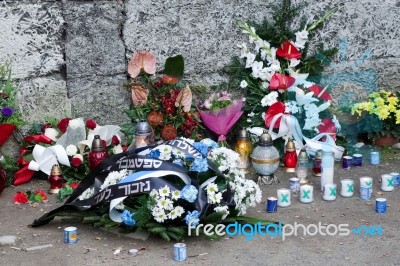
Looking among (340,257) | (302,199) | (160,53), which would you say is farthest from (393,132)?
(340,257)

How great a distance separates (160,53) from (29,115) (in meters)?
1.19

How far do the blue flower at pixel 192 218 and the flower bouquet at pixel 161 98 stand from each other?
1.65m

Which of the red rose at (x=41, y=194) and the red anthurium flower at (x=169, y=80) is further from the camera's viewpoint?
the red anthurium flower at (x=169, y=80)

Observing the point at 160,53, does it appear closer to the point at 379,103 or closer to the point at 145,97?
the point at 145,97

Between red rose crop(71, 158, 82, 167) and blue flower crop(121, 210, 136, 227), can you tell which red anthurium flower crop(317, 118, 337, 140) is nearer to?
red rose crop(71, 158, 82, 167)

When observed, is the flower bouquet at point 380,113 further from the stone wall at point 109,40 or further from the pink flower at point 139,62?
the pink flower at point 139,62

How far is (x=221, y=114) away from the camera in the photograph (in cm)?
602

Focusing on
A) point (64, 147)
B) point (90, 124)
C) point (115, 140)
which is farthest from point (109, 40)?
point (64, 147)

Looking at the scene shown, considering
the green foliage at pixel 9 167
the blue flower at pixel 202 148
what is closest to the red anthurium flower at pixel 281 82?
the blue flower at pixel 202 148

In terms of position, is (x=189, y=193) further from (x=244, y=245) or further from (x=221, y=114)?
(x=221, y=114)

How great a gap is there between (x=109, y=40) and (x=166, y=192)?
216 centimetres

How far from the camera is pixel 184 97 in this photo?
5.93 metres

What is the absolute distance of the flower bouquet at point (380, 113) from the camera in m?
6.23

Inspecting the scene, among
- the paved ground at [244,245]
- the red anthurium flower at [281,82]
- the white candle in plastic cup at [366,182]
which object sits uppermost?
the red anthurium flower at [281,82]
